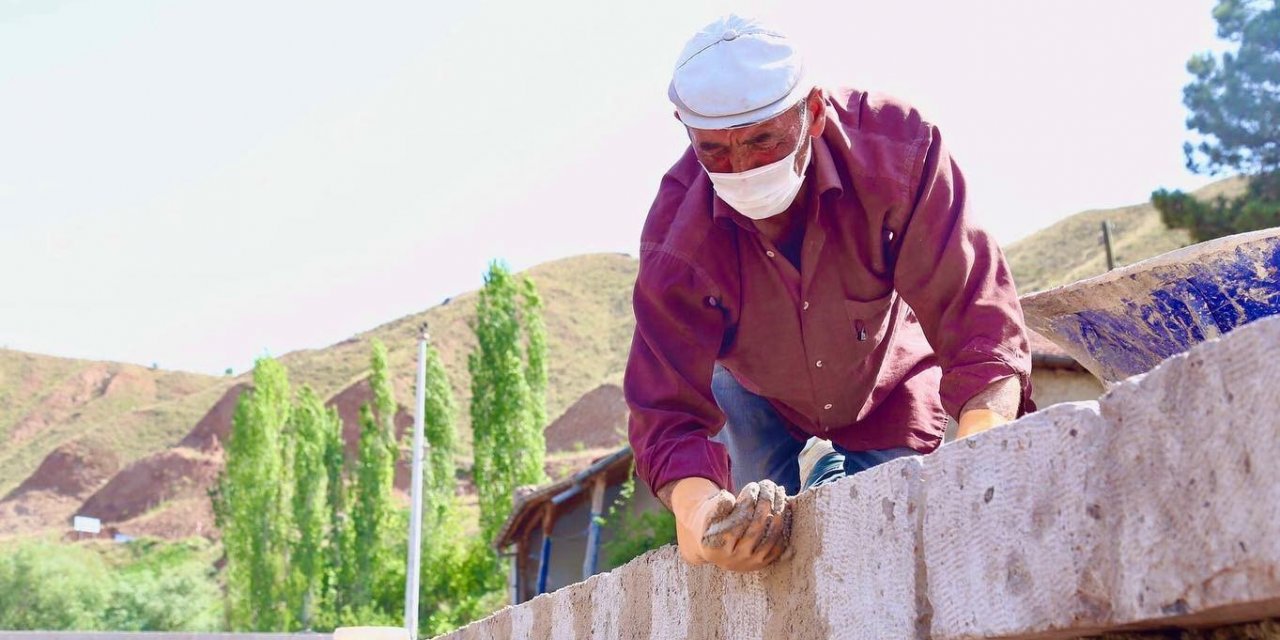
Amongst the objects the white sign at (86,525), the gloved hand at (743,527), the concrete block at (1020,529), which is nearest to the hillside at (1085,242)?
the white sign at (86,525)

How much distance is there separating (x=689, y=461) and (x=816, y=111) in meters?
0.78

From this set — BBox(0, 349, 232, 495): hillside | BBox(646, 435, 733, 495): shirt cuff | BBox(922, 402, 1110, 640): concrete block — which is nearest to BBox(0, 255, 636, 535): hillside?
BBox(0, 349, 232, 495): hillside

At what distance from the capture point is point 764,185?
2.91m

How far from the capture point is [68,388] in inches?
3688

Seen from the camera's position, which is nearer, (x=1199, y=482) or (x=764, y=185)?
(x=1199, y=482)

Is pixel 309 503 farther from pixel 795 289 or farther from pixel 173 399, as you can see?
pixel 173 399

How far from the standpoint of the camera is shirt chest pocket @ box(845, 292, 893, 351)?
10.5ft

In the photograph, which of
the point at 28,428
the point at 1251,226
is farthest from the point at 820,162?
the point at 28,428

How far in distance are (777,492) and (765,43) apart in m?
0.92

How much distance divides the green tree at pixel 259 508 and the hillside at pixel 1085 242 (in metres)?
24.6

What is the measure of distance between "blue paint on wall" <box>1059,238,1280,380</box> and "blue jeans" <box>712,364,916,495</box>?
2.31ft

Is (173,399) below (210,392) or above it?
below

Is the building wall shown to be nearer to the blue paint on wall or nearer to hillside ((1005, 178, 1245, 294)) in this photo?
the blue paint on wall

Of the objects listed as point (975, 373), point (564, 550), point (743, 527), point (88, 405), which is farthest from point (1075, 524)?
point (88, 405)
